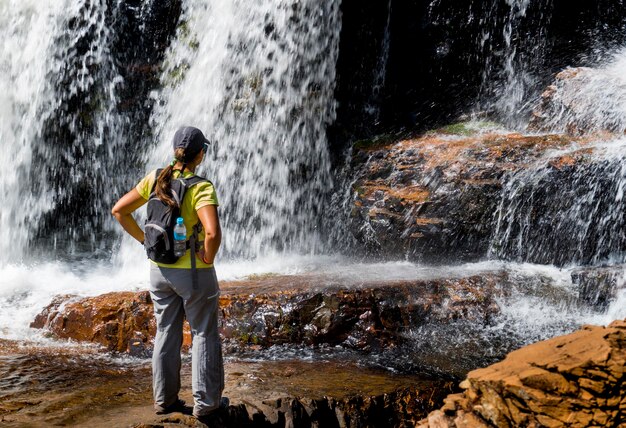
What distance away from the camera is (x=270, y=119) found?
37.7 ft

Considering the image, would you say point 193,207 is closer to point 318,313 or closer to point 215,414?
point 215,414

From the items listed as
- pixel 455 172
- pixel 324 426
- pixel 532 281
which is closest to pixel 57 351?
pixel 324 426

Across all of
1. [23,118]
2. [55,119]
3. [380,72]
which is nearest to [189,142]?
[380,72]

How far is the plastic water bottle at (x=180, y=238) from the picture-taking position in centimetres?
353

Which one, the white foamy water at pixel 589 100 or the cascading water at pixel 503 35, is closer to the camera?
the white foamy water at pixel 589 100

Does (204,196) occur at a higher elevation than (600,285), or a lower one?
higher

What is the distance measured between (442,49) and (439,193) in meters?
4.47

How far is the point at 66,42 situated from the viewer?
1226cm

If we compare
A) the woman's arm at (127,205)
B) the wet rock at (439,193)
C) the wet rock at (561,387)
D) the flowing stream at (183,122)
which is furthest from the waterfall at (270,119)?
the wet rock at (561,387)

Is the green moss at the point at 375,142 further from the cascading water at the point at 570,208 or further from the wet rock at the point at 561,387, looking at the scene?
the wet rock at the point at 561,387

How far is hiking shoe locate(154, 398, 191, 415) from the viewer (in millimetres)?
3842

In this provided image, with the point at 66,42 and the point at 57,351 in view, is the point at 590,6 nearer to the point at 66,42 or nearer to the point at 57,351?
the point at 66,42

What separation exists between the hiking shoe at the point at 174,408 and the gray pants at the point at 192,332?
0.14 feet

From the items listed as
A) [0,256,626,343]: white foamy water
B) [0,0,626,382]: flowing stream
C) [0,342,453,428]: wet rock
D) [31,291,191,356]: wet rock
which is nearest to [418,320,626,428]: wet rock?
[0,342,453,428]: wet rock
